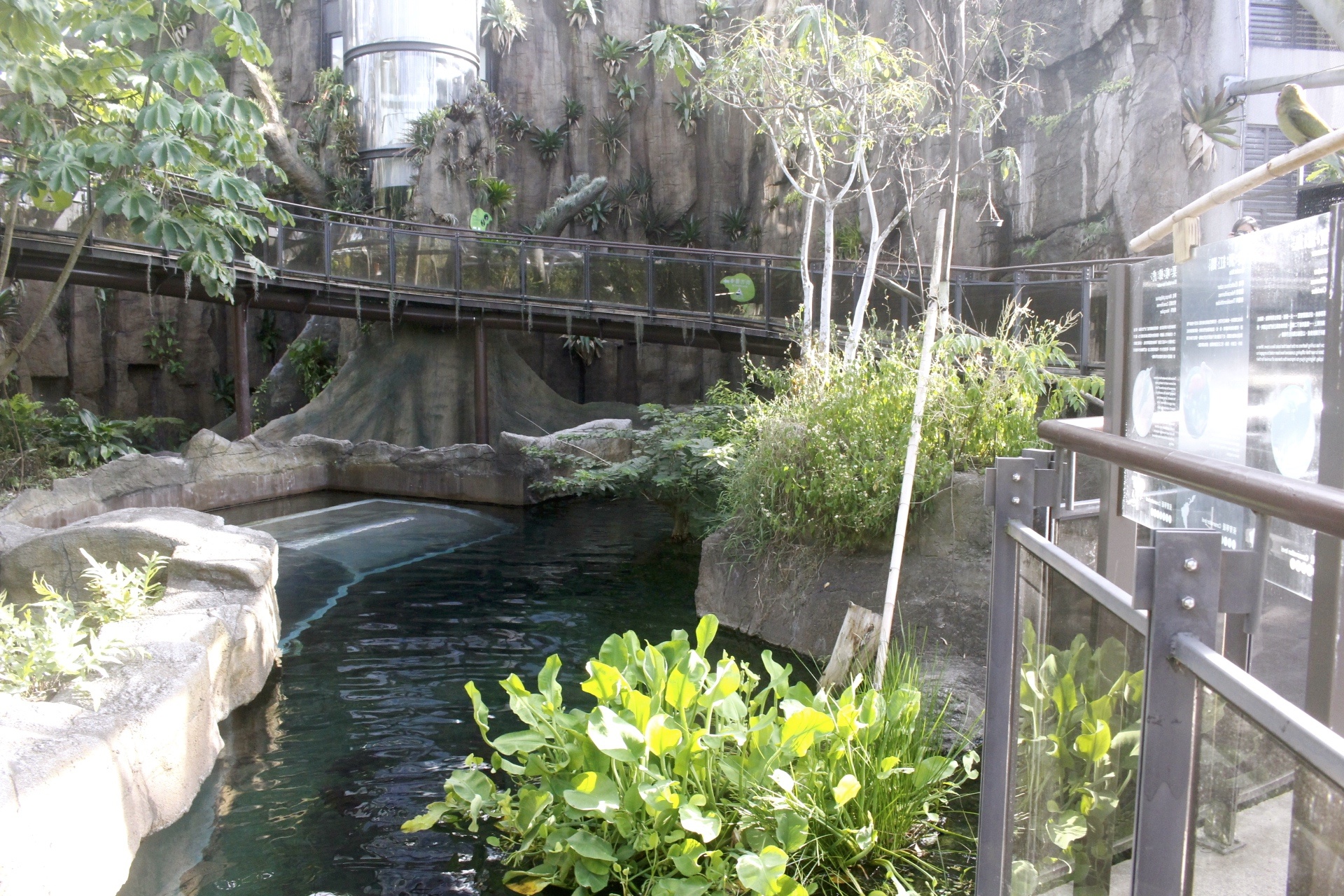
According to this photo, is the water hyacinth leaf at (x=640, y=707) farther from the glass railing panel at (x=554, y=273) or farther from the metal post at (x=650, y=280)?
the glass railing panel at (x=554, y=273)

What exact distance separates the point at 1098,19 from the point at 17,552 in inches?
648

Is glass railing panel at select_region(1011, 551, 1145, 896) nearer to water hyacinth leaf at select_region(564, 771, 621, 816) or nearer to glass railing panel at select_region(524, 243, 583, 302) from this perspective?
water hyacinth leaf at select_region(564, 771, 621, 816)

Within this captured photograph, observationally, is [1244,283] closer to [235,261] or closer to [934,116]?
[235,261]

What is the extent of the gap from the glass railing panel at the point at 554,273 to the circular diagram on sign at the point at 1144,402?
11.7 m

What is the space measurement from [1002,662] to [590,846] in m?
1.63

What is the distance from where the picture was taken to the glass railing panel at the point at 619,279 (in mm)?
13812

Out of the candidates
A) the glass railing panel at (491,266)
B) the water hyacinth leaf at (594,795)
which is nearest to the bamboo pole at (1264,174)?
the water hyacinth leaf at (594,795)

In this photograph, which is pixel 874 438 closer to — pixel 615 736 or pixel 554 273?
pixel 615 736

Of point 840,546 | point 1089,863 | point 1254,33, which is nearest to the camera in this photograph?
point 1089,863

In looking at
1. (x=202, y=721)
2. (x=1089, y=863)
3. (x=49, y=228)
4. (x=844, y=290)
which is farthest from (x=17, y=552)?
(x=844, y=290)

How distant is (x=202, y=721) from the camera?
436 centimetres

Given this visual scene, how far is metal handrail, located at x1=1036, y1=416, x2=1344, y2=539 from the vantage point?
3.33 feet

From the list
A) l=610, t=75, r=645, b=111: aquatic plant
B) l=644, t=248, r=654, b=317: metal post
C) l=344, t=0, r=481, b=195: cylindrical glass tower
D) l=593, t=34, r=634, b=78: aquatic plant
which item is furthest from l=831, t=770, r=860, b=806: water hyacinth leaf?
l=593, t=34, r=634, b=78: aquatic plant

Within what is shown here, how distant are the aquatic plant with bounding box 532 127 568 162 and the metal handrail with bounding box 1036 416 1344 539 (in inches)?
837
